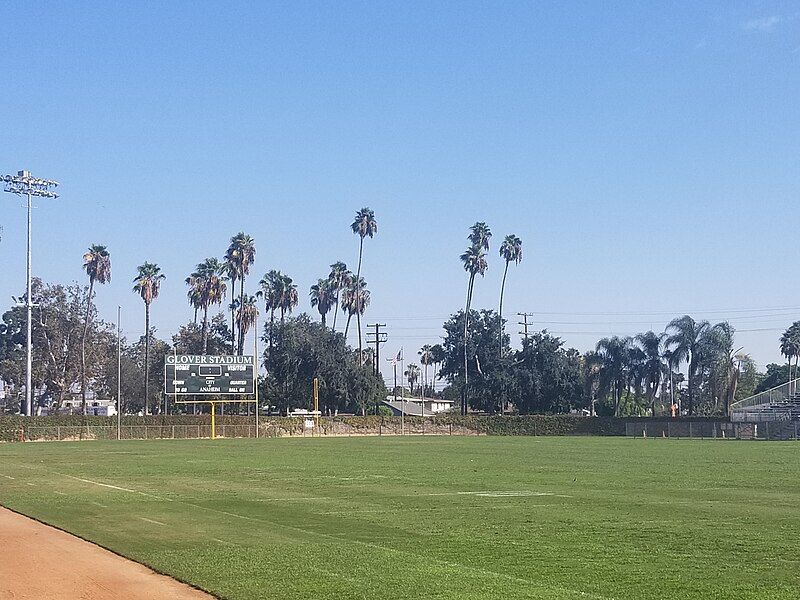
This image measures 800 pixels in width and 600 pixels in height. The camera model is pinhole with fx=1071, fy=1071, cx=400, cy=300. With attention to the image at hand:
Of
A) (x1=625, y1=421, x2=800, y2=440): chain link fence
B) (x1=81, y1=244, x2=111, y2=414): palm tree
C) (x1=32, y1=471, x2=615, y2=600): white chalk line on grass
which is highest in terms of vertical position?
(x1=81, y1=244, x2=111, y2=414): palm tree

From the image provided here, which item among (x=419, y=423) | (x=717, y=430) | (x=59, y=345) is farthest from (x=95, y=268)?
(x=717, y=430)

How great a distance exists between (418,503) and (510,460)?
72.8 feet

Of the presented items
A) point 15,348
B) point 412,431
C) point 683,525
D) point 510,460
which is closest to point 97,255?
point 15,348

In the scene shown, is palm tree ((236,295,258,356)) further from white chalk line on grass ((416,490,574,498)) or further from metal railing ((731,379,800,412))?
white chalk line on grass ((416,490,574,498))

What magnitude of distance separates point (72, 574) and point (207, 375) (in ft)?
242

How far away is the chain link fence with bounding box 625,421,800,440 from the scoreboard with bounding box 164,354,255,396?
37.7 metres

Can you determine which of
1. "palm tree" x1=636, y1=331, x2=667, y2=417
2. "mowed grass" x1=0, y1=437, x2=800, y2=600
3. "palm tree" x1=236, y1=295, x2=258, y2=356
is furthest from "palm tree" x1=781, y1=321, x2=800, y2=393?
"mowed grass" x1=0, y1=437, x2=800, y2=600

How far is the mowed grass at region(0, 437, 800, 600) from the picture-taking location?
13664mm

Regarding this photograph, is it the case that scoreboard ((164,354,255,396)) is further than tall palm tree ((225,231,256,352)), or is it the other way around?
tall palm tree ((225,231,256,352))

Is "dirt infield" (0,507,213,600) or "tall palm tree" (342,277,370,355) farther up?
"tall palm tree" (342,277,370,355)

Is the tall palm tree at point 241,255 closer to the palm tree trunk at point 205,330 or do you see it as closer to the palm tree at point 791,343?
the palm tree trunk at point 205,330

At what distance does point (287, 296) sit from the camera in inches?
5723

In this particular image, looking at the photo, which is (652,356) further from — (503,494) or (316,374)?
(503,494)

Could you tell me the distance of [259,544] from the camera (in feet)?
56.8
